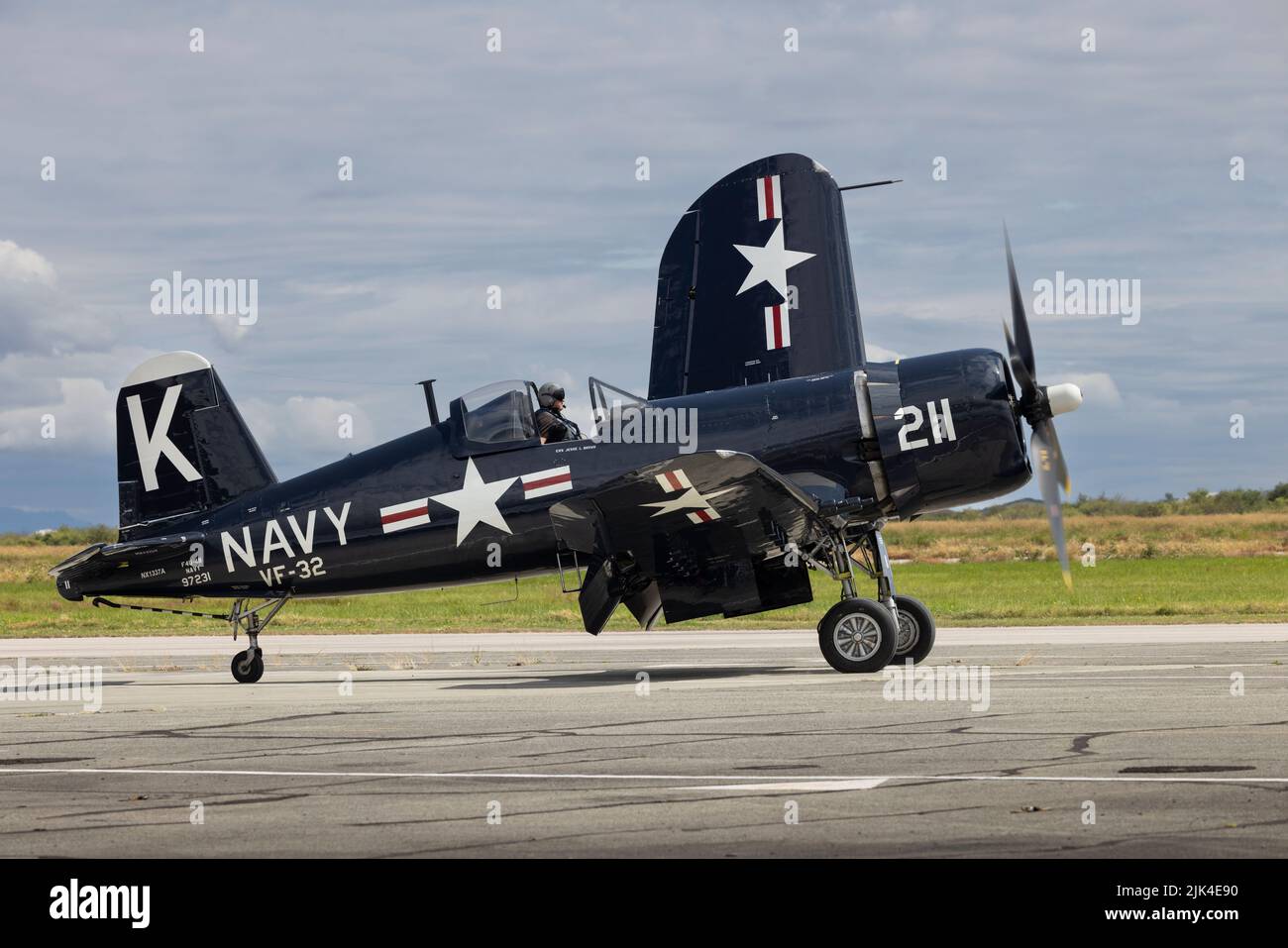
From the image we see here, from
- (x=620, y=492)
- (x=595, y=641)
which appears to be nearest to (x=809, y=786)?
(x=620, y=492)

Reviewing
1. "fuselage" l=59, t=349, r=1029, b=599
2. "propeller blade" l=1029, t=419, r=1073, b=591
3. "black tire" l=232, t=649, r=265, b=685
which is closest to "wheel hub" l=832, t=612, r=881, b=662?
"fuselage" l=59, t=349, r=1029, b=599

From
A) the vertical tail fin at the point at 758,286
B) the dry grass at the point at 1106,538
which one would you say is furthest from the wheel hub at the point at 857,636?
the dry grass at the point at 1106,538

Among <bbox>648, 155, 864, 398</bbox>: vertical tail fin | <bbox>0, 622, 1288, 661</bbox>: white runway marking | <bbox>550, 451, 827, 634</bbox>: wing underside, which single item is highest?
<bbox>648, 155, 864, 398</bbox>: vertical tail fin

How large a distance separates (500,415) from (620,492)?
2187mm

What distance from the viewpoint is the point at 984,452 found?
602 inches

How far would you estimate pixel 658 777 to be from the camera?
8.57 meters

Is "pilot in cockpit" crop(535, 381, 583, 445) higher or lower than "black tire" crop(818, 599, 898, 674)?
higher

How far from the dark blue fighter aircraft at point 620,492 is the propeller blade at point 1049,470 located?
27 mm

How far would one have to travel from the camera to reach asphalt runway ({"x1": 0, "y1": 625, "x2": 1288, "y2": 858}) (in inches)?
262

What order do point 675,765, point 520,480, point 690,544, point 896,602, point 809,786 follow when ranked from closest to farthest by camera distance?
1. point 809,786
2. point 675,765
3. point 690,544
4. point 520,480
5. point 896,602

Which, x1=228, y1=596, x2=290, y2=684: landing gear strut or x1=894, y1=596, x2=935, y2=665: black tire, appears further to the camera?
x1=228, y1=596, x2=290, y2=684: landing gear strut

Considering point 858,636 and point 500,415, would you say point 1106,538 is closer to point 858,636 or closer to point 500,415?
point 858,636

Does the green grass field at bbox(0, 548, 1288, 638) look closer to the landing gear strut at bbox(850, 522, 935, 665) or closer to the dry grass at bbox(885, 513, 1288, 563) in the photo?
the dry grass at bbox(885, 513, 1288, 563)
